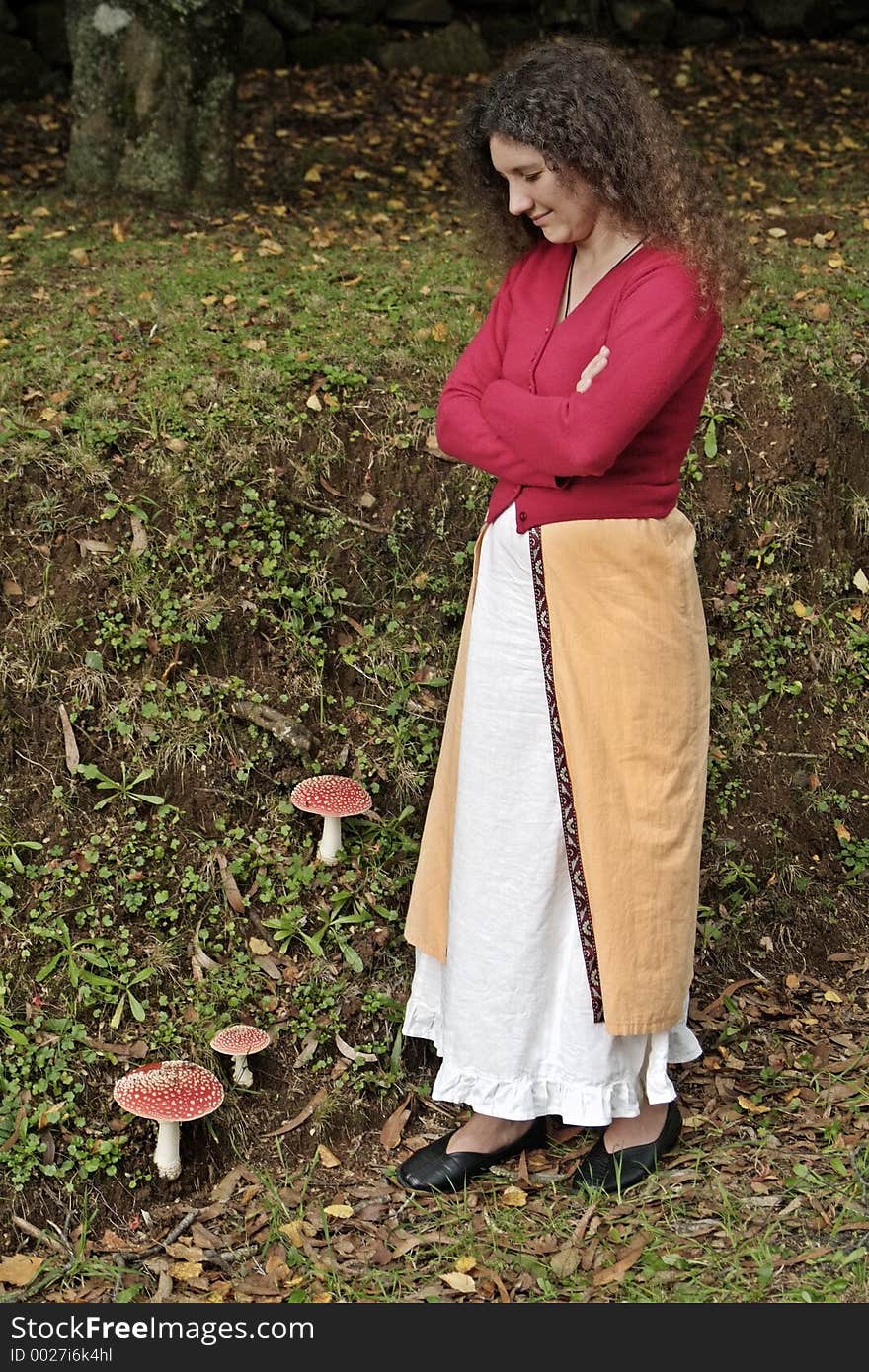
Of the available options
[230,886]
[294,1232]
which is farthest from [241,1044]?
[230,886]

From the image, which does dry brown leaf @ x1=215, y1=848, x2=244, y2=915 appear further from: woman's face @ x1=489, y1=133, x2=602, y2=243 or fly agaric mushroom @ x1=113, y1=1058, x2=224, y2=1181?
woman's face @ x1=489, y1=133, x2=602, y2=243

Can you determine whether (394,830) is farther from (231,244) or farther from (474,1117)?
(231,244)

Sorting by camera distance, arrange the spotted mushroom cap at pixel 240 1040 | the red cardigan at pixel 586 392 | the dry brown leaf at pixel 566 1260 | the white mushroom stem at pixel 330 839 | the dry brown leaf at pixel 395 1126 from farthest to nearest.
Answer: the white mushroom stem at pixel 330 839
the dry brown leaf at pixel 395 1126
the spotted mushroom cap at pixel 240 1040
the dry brown leaf at pixel 566 1260
the red cardigan at pixel 586 392

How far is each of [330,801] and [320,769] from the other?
347mm

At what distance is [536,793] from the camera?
3.15 metres

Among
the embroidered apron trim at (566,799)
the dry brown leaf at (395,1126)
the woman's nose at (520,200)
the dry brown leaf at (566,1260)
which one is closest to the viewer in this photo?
the woman's nose at (520,200)

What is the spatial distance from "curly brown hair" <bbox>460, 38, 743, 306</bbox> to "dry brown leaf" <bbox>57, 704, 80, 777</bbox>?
2.29 m

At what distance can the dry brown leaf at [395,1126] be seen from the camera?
373cm

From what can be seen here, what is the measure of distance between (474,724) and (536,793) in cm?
24

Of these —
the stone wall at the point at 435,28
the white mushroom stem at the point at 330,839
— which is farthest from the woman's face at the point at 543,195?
the stone wall at the point at 435,28

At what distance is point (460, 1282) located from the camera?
3.16 metres

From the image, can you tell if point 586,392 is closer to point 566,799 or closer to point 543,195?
point 543,195

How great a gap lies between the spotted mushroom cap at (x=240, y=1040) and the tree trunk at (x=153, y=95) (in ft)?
16.4

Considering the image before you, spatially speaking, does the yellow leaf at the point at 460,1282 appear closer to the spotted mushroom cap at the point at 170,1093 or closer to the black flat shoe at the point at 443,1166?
the black flat shoe at the point at 443,1166
